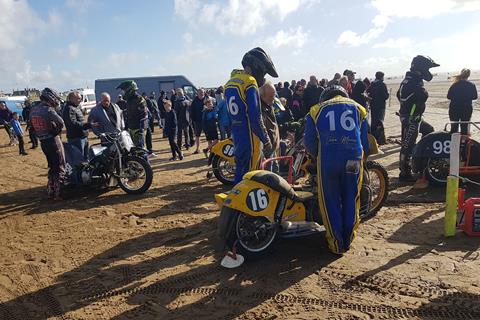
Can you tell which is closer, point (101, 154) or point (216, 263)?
point (216, 263)

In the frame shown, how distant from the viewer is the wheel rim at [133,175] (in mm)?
7199

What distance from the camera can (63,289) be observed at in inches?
151

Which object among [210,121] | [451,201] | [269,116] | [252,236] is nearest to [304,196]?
[252,236]

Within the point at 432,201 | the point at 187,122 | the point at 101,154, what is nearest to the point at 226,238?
the point at 432,201

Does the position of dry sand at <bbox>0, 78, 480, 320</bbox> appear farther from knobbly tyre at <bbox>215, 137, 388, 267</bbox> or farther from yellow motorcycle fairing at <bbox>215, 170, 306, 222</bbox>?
yellow motorcycle fairing at <bbox>215, 170, 306, 222</bbox>

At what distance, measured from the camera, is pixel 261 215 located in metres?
3.92

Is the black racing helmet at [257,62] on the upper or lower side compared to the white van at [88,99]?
lower

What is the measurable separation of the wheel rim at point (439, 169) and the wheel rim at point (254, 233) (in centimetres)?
372

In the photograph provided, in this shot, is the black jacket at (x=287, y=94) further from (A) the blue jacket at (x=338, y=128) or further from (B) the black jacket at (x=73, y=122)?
(A) the blue jacket at (x=338, y=128)

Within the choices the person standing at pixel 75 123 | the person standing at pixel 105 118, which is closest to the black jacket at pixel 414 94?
the person standing at pixel 105 118

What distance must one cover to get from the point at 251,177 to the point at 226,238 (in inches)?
26.5

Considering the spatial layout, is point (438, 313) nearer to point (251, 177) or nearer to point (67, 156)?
point (251, 177)

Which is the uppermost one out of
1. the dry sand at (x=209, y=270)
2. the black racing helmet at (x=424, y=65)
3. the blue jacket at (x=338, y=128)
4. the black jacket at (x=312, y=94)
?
the black racing helmet at (x=424, y=65)

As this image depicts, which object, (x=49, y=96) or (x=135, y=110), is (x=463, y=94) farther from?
(x=49, y=96)
